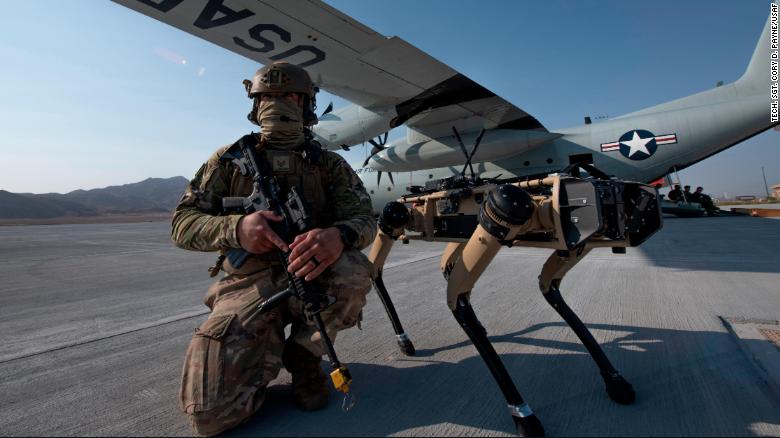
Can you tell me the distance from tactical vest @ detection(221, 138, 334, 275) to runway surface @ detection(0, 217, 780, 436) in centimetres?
71

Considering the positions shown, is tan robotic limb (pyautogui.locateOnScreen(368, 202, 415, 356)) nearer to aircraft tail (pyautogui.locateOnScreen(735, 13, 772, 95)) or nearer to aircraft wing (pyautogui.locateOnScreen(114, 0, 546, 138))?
aircraft wing (pyautogui.locateOnScreen(114, 0, 546, 138))

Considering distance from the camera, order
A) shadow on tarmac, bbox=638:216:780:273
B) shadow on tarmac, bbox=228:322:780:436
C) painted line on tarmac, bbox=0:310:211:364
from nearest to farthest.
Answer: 1. shadow on tarmac, bbox=228:322:780:436
2. painted line on tarmac, bbox=0:310:211:364
3. shadow on tarmac, bbox=638:216:780:273

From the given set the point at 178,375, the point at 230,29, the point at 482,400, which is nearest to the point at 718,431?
the point at 482,400

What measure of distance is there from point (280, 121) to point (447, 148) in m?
8.45

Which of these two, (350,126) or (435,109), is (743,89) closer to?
(435,109)

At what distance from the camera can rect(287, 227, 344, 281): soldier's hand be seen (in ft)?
5.21

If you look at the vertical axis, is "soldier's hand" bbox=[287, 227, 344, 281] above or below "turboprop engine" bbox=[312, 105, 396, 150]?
below

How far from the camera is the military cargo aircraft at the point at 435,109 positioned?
661 cm

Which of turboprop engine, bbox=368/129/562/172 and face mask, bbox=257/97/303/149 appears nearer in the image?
face mask, bbox=257/97/303/149

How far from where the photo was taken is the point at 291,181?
6.67 feet

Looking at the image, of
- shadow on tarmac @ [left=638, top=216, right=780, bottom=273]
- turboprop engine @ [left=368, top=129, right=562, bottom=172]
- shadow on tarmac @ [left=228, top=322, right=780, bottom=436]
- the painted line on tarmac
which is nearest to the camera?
shadow on tarmac @ [left=228, top=322, right=780, bottom=436]

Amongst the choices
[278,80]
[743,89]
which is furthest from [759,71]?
[278,80]

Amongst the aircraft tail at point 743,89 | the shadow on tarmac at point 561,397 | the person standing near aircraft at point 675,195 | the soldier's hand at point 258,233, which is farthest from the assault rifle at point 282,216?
the person standing near aircraft at point 675,195

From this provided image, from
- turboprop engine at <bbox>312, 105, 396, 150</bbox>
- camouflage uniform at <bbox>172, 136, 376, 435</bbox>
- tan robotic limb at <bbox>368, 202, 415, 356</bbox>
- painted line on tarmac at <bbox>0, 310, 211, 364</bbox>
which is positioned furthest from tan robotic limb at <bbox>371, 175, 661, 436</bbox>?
turboprop engine at <bbox>312, 105, 396, 150</bbox>
